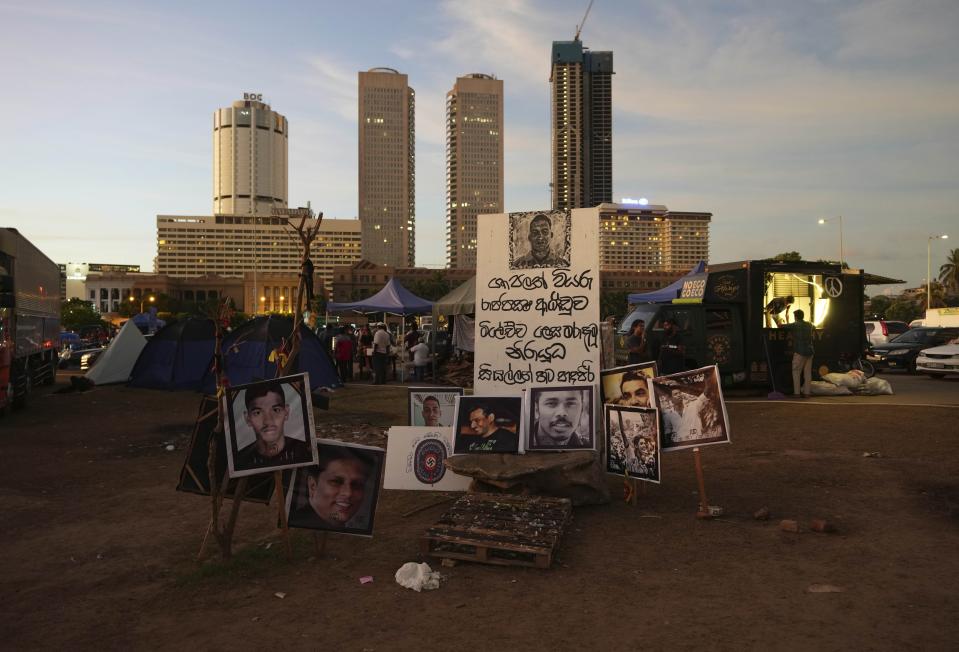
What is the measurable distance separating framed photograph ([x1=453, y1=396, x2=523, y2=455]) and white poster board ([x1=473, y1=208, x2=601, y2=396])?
0.48 meters

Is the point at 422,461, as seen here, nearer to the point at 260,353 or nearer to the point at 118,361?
the point at 260,353

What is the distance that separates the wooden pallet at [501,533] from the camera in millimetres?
5020

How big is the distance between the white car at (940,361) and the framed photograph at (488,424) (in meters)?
16.9

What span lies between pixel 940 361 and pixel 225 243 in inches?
7560

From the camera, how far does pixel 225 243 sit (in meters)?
190

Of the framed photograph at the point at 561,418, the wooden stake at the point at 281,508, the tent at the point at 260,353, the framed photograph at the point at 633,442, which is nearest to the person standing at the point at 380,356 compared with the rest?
the tent at the point at 260,353

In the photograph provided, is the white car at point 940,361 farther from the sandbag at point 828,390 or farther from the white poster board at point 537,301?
the white poster board at point 537,301

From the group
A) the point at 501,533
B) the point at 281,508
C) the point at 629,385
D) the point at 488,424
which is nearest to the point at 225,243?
the point at 488,424

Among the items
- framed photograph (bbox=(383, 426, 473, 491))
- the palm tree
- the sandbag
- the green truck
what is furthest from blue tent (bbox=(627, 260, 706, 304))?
the palm tree

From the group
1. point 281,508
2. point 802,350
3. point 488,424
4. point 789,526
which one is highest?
point 802,350

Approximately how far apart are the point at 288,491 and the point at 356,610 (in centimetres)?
138

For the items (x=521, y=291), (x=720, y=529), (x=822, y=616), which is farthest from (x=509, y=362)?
(x=822, y=616)

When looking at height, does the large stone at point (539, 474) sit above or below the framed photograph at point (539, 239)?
below

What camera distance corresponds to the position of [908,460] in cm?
841
